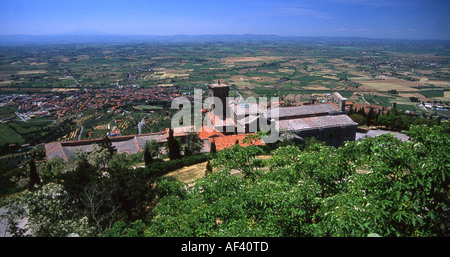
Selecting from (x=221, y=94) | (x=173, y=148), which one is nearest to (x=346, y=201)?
(x=173, y=148)

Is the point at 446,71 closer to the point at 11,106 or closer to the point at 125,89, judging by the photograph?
the point at 125,89

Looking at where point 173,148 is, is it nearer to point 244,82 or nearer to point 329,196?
point 329,196

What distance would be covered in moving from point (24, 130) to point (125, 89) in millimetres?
47573

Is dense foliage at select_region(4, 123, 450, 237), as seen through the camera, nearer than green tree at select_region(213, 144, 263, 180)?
Yes

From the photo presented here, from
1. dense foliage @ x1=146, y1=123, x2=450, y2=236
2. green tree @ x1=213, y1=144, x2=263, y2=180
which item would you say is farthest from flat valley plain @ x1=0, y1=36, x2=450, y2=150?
dense foliage @ x1=146, y1=123, x2=450, y2=236

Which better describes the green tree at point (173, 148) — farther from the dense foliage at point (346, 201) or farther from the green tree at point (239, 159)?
the dense foliage at point (346, 201)

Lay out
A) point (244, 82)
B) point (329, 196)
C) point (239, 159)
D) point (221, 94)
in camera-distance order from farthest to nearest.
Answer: point (244, 82), point (221, 94), point (239, 159), point (329, 196)

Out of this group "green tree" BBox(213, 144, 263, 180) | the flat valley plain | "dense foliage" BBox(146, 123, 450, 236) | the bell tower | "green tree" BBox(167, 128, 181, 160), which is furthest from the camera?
the flat valley plain

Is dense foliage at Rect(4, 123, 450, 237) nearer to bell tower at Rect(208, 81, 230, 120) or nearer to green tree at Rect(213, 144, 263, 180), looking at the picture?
green tree at Rect(213, 144, 263, 180)

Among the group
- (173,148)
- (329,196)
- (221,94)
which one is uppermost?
(221,94)

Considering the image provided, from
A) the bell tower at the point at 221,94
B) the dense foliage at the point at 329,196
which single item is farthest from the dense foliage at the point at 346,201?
the bell tower at the point at 221,94

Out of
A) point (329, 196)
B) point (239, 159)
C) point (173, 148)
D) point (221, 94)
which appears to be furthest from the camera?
point (221, 94)

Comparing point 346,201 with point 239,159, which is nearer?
point 346,201
